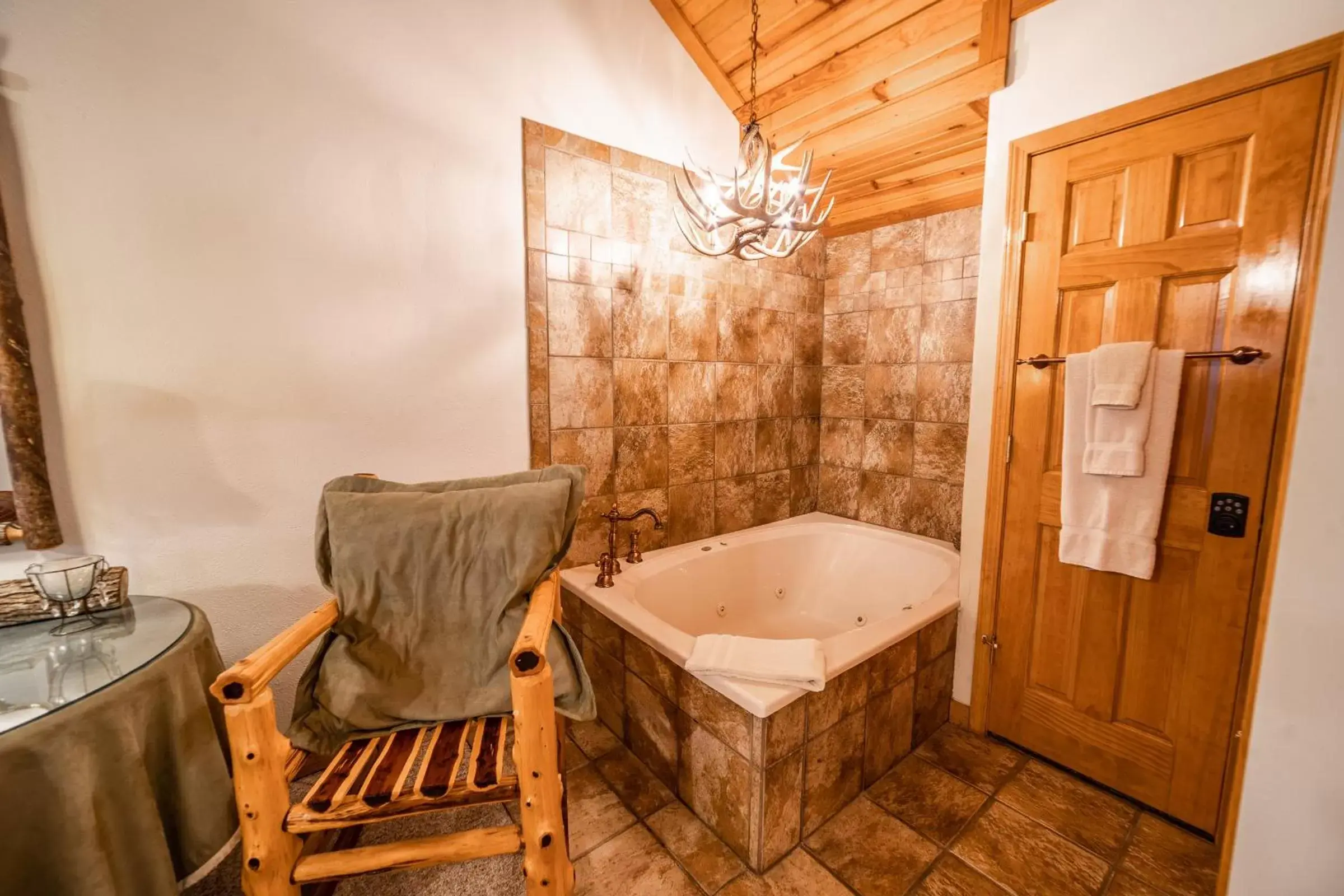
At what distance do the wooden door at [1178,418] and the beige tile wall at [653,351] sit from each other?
1176 mm

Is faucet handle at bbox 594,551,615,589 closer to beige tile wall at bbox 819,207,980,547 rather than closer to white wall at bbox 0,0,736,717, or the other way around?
white wall at bbox 0,0,736,717

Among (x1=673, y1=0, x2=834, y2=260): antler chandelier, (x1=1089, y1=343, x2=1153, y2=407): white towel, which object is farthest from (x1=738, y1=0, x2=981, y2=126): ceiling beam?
(x1=1089, y1=343, x2=1153, y2=407): white towel

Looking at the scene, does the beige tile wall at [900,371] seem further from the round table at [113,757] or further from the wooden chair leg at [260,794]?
the round table at [113,757]

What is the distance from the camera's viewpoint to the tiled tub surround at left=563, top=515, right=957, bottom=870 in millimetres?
1336

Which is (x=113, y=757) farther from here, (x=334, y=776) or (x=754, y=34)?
(x=754, y=34)

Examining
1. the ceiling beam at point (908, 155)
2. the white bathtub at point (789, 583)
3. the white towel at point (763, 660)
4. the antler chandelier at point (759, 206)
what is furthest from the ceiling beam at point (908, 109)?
the white towel at point (763, 660)

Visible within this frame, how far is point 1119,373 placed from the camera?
142 cm

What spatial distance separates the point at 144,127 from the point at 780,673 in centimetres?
216

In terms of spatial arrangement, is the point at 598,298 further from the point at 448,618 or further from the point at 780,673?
the point at 780,673

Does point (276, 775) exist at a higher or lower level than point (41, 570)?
lower

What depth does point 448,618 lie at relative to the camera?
1304mm

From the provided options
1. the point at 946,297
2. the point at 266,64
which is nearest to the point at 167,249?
the point at 266,64

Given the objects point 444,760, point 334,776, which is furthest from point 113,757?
point 444,760

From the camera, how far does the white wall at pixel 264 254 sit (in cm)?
127
